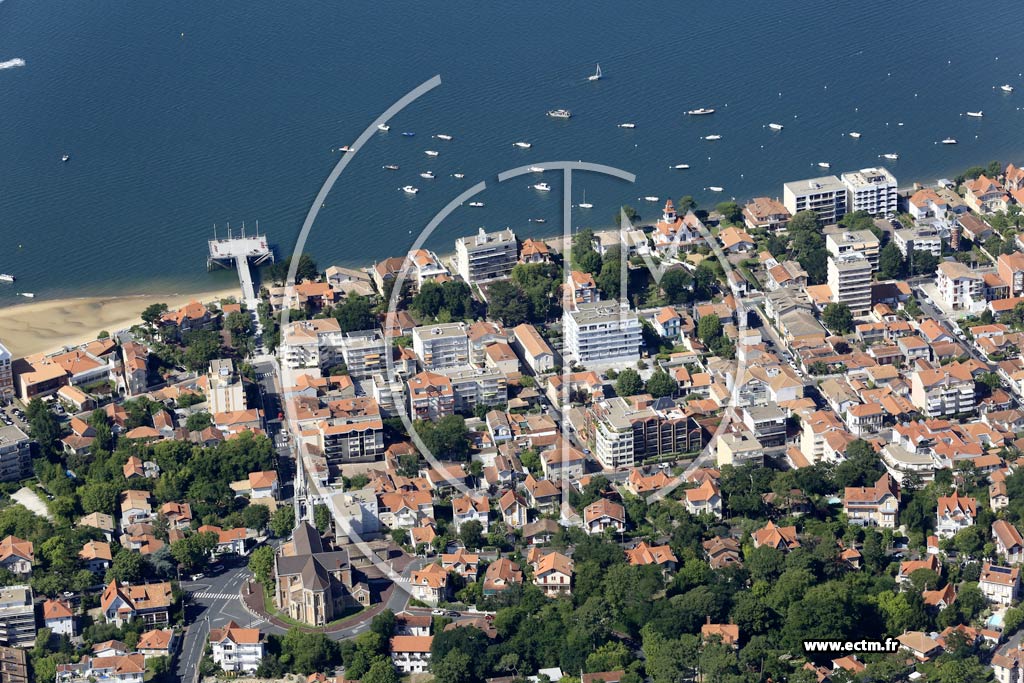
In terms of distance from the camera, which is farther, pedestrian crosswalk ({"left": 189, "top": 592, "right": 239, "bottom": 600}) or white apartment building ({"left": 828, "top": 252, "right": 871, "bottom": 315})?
white apartment building ({"left": 828, "top": 252, "right": 871, "bottom": 315})

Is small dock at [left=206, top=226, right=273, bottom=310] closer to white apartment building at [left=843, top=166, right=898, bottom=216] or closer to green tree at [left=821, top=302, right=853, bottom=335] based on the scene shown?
green tree at [left=821, top=302, right=853, bottom=335]

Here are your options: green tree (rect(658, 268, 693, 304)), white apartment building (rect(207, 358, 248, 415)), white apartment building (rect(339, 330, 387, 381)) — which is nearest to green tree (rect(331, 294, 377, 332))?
white apartment building (rect(339, 330, 387, 381))

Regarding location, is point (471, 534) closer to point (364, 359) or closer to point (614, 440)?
point (614, 440)

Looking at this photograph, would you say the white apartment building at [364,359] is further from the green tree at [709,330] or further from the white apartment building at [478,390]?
the green tree at [709,330]

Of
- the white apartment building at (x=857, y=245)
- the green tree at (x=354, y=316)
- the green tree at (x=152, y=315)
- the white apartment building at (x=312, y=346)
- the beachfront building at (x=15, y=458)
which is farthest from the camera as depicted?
the white apartment building at (x=857, y=245)

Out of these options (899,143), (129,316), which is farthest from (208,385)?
(899,143)

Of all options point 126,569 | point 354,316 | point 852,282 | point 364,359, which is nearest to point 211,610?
point 126,569

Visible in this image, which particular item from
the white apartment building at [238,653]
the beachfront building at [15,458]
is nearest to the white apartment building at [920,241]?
the white apartment building at [238,653]
